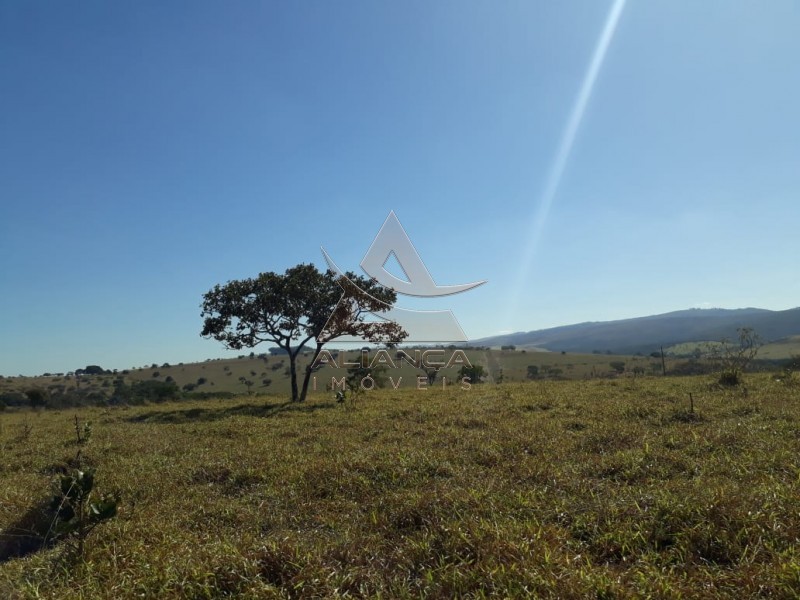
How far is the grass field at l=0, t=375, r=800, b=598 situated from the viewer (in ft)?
14.4

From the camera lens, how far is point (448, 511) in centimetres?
597

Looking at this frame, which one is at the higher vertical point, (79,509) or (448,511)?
(79,509)

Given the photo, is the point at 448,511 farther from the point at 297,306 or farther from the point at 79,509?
the point at 297,306

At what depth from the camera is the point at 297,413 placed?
17219 millimetres

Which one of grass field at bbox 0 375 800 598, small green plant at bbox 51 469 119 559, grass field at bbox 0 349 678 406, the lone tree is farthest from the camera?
grass field at bbox 0 349 678 406

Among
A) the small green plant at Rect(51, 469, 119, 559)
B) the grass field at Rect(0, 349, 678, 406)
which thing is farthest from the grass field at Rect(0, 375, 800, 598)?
the grass field at Rect(0, 349, 678, 406)

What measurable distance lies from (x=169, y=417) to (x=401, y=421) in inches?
413

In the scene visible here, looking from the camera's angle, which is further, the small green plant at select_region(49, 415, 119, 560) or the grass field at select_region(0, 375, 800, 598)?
the small green plant at select_region(49, 415, 119, 560)

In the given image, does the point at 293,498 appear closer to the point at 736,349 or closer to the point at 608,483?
the point at 608,483

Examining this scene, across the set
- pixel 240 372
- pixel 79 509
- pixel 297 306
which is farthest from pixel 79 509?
pixel 240 372

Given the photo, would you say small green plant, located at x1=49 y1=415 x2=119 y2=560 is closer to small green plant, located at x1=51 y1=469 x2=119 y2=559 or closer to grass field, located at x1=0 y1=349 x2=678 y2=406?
small green plant, located at x1=51 y1=469 x2=119 y2=559

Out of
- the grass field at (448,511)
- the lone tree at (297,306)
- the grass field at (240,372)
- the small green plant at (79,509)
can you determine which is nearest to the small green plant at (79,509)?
the small green plant at (79,509)

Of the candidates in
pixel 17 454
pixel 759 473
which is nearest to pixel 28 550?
pixel 17 454

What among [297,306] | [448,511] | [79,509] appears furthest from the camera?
[297,306]
